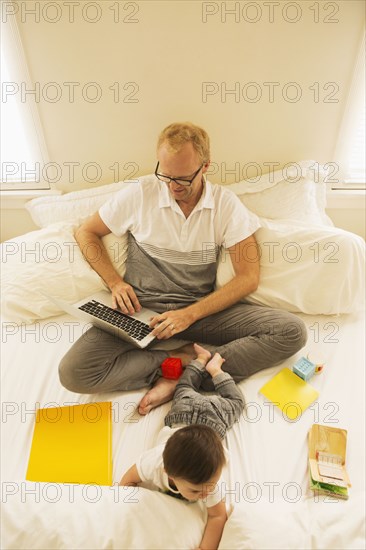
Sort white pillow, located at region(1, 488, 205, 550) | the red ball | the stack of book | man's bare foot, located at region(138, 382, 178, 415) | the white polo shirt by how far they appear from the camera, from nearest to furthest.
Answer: white pillow, located at region(1, 488, 205, 550)
the stack of book
man's bare foot, located at region(138, 382, 178, 415)
the red ball
the white polo shirt

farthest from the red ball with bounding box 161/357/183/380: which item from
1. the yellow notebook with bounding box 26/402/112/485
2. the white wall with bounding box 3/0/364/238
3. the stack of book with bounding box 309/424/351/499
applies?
the white wall with bounding box 3/0/364/238

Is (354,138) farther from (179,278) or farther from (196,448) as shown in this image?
(196,448)

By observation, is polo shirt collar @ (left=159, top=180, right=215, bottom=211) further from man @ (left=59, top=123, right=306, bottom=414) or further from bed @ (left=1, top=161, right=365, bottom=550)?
bed @ (left=1, top=161, right=365, bottom=550)

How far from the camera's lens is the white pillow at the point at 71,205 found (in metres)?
1.72

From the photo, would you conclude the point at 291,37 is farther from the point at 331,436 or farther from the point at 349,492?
the point at 349,492

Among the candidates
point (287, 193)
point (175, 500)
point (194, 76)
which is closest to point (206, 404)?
point (175, 500)

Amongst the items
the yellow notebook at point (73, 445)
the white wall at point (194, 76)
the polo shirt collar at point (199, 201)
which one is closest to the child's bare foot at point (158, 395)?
the yellow notebook at point (73, 445)

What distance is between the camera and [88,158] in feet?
5.89

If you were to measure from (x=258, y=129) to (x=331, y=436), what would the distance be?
129 cm

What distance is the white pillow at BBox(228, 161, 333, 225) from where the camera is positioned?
5.41 feet

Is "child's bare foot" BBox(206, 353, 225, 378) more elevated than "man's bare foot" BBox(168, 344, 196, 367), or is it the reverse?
"child's bare foot" BBox(206, 353, 225, 378)

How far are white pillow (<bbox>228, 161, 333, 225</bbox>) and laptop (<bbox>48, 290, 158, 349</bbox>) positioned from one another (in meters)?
0.71

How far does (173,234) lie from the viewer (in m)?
1.44

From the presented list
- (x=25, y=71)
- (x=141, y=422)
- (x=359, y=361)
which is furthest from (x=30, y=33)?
(x=359, y=361)
